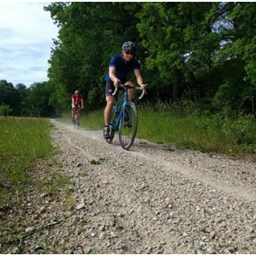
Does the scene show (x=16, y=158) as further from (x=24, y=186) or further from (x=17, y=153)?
(x=24, y=186)

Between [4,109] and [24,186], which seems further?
[4,109]

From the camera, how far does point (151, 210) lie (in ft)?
13.3

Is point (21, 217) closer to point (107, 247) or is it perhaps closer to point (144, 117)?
point (107, 247)

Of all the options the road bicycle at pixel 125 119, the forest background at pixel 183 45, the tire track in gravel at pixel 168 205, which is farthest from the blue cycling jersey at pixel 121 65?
the forest background at pixel 183 45

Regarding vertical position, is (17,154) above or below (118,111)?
below

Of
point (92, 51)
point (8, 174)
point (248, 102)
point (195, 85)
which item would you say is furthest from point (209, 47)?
point (92, 51)

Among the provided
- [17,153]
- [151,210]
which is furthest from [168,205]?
[17,153]

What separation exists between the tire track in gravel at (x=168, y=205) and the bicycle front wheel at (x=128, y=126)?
1221 mm

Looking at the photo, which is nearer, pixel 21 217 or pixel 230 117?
pixel 21 217

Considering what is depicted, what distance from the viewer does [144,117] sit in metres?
13.7

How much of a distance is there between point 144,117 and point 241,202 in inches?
374

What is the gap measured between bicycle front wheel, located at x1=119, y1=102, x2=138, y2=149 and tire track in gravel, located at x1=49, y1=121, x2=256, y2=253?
1221 millimetres

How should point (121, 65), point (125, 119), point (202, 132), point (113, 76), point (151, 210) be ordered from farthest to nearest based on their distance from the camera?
point (202, 132) < point (125, 119) < point (121, 65) < point (113, 76) < point (151, 210)

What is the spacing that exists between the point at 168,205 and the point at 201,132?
6.19 meters
